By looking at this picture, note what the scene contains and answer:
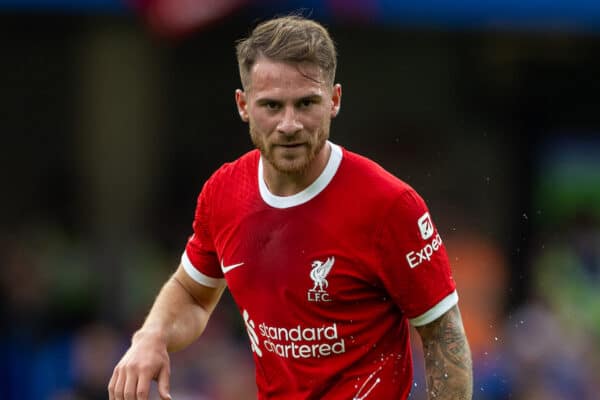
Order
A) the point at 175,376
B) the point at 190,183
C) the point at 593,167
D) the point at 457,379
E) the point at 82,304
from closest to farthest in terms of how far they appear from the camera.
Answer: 1. the point at 457,379
2. the point at 175,376
3. the point at 82,304
4. the point at 593,167
5. the point at 190,183

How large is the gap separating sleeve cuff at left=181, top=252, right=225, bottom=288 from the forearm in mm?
68

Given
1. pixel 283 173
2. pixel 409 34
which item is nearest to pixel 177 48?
pixel 409 34

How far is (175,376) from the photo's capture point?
32.6 feet

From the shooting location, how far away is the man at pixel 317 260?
4.37 metres

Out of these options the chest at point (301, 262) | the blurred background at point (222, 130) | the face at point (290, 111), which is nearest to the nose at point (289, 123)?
the face at point (290, 111)

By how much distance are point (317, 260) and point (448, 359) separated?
579 millimetres

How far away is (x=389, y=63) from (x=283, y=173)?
11043 millimetres

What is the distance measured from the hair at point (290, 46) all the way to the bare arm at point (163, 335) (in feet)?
3.43

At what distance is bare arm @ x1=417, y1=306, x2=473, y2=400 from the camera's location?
14.3 ft

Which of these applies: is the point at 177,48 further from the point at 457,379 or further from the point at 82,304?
the point at 457,379

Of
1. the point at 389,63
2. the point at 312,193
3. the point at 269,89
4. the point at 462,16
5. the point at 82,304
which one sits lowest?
the point at 82,304

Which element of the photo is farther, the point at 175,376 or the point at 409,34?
the point at 409,34

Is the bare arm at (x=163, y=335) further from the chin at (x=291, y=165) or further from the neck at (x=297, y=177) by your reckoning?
the chin at (x=291, y=165)

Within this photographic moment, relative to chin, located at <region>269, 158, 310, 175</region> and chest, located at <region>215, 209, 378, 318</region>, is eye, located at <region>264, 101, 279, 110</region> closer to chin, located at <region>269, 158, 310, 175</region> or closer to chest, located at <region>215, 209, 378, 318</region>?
chin, located at <region>269, 158, 310, 175</region>
